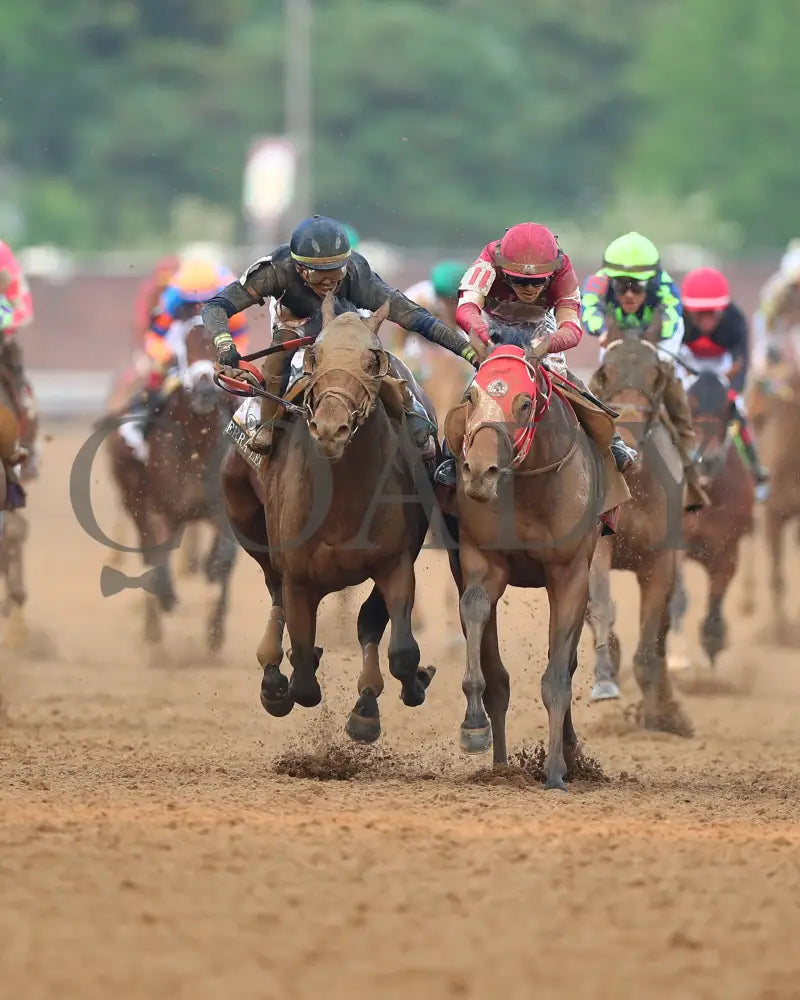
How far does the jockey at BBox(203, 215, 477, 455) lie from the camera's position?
841 cm

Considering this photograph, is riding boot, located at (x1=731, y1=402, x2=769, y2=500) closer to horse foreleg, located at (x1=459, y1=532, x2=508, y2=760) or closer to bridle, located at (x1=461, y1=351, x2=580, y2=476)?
bridle, located at (x1=461, y1=351, x2=580, y2=476)

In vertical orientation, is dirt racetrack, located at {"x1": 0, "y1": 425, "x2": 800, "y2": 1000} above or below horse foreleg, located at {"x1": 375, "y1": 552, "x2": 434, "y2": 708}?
below

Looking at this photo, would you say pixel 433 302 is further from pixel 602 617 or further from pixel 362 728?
pixel 362 728

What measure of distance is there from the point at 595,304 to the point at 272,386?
261 cm

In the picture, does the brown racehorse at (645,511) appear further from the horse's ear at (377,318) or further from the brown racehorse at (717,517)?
the horse's ear at (377,318)

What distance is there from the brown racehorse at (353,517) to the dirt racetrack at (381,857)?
45 centimetres

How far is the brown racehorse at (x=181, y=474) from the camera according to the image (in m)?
12.7

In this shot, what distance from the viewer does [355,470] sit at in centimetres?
814

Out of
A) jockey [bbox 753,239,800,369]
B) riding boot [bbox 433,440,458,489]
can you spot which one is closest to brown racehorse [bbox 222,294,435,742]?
riding boot [bbox 433,440,458,489]

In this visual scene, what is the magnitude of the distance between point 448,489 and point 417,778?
3.82ft

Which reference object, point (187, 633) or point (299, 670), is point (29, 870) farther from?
point (187, 633)

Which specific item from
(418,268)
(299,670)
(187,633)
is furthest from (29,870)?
(418,268)

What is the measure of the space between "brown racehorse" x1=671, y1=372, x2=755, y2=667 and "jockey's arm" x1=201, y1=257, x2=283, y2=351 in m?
4.17

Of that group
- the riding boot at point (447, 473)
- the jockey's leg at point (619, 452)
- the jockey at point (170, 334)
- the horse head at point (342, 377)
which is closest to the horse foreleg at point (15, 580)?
the jockey at point (170, 334)
